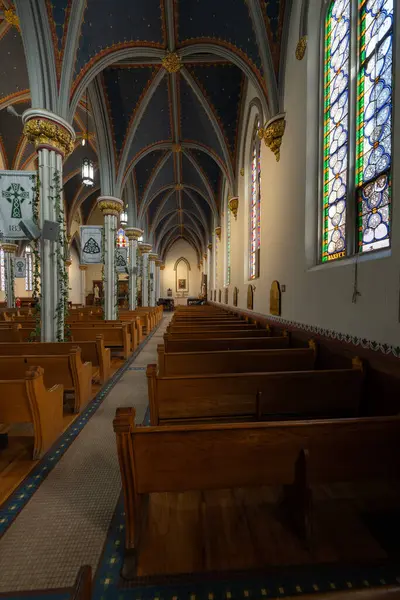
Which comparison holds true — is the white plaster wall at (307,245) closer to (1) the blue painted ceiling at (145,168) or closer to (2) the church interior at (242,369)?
(2) the church interior at (242,369)

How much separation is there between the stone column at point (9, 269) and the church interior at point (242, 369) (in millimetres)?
9278

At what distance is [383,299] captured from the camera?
2596mm

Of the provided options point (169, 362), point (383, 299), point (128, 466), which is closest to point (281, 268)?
point (383, 299)

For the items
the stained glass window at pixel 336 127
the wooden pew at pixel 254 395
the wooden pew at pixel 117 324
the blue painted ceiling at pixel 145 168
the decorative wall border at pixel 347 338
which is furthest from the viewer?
the blue painted ceiling at pixel 145 168

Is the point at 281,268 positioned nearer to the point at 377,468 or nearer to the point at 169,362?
the point at 169,362

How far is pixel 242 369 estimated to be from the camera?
315 cm

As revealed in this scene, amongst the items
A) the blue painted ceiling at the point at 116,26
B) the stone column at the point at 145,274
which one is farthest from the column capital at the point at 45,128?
the stone column at the point at 145,274

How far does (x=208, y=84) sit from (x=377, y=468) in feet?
36.7

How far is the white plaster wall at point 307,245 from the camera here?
2.57 metres

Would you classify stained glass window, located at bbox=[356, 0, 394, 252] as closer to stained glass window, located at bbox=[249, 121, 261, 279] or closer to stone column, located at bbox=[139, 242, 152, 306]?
stained glass window, located at bbox=[249, 121, 261, 279]

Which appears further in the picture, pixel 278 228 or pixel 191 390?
pixel 278 228

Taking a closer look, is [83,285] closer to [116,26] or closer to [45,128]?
[116,26]

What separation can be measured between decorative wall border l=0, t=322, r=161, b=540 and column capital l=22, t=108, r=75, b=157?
487 cm

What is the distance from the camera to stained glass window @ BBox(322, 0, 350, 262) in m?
3.71
